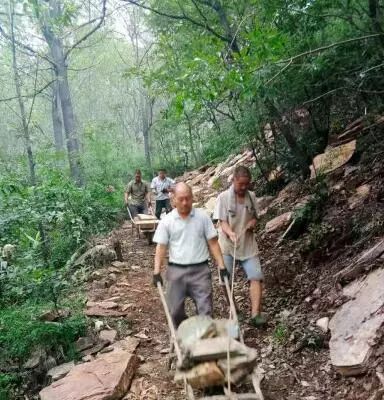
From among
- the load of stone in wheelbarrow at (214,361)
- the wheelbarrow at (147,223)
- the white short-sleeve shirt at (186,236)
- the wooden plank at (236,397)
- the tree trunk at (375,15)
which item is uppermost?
the tree trunk at (375,15)

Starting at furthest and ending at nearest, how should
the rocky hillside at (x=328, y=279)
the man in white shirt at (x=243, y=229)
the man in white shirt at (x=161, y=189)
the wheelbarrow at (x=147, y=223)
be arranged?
the man in white shirt at (x=161, y=189)
the wheelbarrow at (x=147, y=223)
the man in white shirt at (x=243, y=229)
the rocky hillside at (x=328, y=279)

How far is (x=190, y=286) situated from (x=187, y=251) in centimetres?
38

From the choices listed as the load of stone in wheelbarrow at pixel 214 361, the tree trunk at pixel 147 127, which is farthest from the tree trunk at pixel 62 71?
the load of stone in wheelbarrow at pixel 214 361

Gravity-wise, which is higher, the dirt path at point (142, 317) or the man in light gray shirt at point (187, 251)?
the man in light gray shirt at point (187, 251)

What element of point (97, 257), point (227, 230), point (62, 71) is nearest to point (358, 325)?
point (227, 230)

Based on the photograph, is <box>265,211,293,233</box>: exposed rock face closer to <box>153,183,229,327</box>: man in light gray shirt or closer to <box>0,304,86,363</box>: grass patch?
<box>153,183,229,327</box>: man in light gray shirt

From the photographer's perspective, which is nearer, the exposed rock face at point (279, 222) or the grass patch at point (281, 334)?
the grass patch at point (281, 334)

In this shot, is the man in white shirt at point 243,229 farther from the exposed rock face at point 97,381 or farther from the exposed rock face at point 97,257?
the exposed rock face at point 97,257

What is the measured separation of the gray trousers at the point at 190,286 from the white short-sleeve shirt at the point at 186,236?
0.32 ft

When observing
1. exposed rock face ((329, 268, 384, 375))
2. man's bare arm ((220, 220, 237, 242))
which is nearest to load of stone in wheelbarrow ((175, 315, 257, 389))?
exposed rock face ((329, 268, 384, 375))

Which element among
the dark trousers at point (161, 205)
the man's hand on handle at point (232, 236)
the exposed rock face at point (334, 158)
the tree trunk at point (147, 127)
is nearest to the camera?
the man's hand on handle at point (232, 236)

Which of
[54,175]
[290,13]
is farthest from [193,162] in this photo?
[290,13]

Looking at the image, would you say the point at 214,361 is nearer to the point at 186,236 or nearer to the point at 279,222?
the point at 186,236

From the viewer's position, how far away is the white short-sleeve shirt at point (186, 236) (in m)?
4.46
